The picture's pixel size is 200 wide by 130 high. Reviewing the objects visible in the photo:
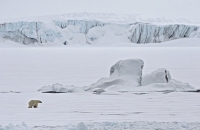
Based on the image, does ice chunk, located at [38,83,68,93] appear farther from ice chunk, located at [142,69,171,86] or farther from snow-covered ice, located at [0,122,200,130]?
snow-covered ice, located at [0,122,200,130]

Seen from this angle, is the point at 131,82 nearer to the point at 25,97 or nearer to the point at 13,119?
the point at 25,97

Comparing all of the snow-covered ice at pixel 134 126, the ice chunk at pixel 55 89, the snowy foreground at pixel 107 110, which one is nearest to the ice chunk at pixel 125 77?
the ice chunk at pixel 55 89

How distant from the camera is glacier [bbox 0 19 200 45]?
56.2 m

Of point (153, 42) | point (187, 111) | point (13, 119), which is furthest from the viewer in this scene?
point (153, 42)

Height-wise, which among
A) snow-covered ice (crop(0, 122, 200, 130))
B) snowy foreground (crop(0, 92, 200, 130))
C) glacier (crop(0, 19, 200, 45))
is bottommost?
snow-covered ice (crop(0, 122, 200, 130))

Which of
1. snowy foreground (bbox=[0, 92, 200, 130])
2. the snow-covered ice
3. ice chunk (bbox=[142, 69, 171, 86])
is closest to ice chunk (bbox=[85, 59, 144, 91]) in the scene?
ice chunk (bbox=[142, 69, 171, 86])

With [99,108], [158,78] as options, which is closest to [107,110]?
[99,108]

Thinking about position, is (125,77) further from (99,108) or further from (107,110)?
(107,110)

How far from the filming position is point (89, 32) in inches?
2466

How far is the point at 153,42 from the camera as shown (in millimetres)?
59406

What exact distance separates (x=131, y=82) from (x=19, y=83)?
3159 mm

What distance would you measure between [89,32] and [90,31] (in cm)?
24

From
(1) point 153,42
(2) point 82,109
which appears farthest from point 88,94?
(1) point 153,42

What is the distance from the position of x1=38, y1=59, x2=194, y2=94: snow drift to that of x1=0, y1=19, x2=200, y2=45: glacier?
155 ft
